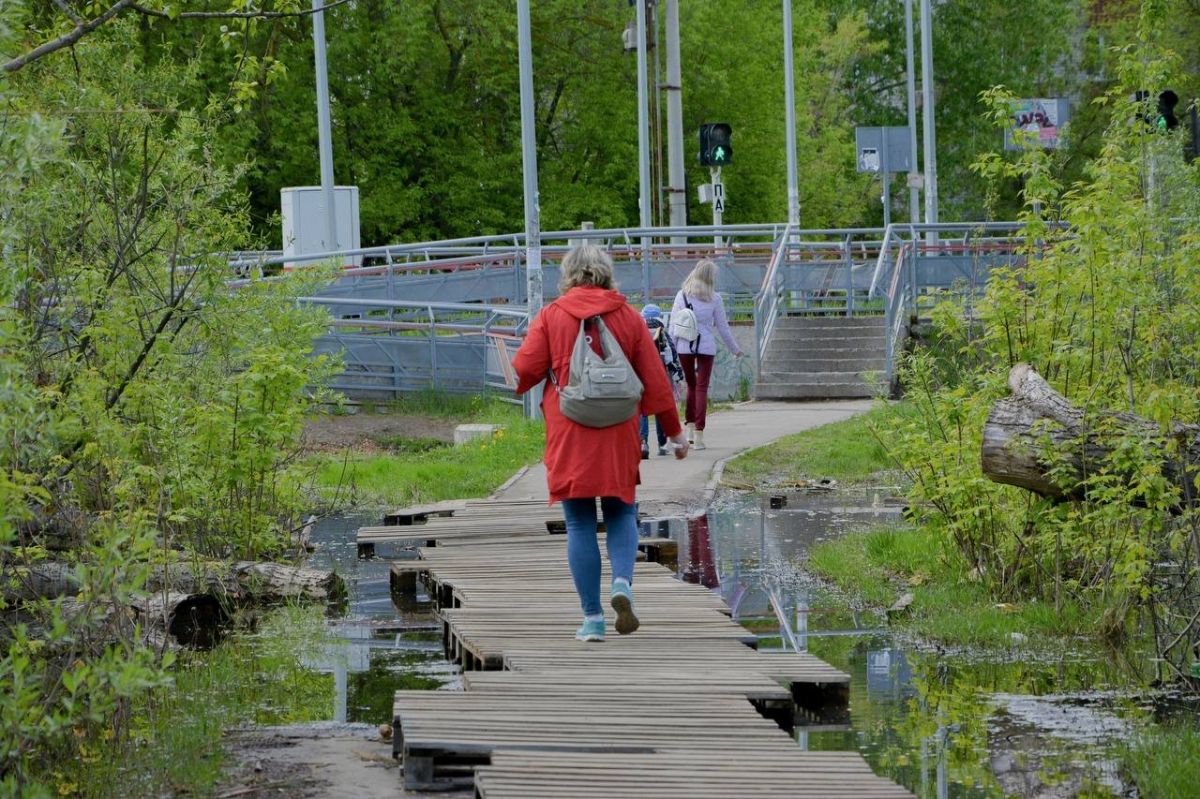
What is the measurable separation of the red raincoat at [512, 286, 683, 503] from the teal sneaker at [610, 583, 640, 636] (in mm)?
391

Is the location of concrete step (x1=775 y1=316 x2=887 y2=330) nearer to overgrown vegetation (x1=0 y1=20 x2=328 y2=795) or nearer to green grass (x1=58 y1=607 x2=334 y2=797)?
overgrown vegetation (x1=0 y1=20 x2=328 y2=795)

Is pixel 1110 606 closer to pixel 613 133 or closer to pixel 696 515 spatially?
pixel 696 515

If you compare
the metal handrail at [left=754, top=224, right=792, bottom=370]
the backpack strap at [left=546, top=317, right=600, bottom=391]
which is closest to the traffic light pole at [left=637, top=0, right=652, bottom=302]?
the metal handrail at [left=754, top=224, right=792, bottom=370]

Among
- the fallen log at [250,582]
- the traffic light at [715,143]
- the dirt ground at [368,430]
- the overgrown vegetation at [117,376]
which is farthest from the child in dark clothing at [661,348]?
the traffic light at [715,143]

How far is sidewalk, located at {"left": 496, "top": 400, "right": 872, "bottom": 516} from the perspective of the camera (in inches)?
583

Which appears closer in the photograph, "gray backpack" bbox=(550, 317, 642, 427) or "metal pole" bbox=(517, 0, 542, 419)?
"gray backpack" bbox=(550, 317, 642, 427)

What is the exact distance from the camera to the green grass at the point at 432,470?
15.6 m

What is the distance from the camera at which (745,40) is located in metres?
49.9

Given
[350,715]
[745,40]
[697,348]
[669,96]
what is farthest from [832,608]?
[745,40]

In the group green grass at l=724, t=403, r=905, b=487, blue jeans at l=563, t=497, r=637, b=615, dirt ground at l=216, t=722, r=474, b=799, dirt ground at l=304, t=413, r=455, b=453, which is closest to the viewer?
dirt ground at l=216, t=722, r=474, b=799

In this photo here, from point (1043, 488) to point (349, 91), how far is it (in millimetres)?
37344

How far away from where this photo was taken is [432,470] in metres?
16.8

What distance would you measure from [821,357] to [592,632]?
16.7 meters

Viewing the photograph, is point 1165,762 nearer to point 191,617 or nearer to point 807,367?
point 191,617
